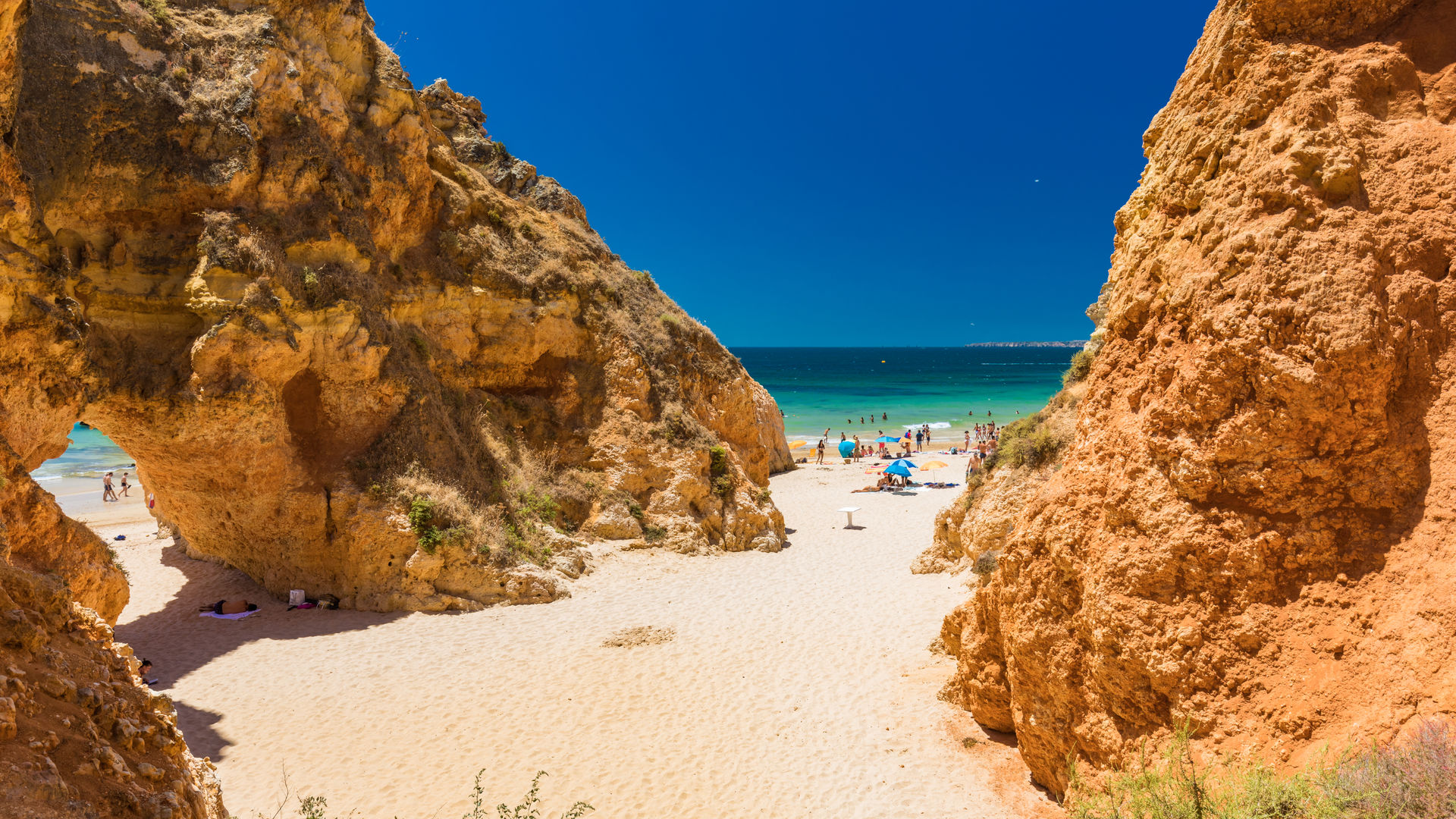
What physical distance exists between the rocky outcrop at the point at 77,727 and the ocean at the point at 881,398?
77.4 feet

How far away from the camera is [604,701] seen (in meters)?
9.97

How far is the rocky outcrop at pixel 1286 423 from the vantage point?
4.37 metres

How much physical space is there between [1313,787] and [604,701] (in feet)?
26.6

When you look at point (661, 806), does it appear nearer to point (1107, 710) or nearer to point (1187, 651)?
point (1107, 710)

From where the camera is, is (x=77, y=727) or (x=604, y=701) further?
(x=604, y=701)

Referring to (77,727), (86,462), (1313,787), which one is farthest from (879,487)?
(86,462)

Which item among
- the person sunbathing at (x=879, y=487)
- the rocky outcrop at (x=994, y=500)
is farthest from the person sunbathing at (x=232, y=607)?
the person sunbathing at (x=879, y=487)

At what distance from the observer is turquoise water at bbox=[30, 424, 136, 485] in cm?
3466

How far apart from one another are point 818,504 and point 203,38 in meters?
21.7

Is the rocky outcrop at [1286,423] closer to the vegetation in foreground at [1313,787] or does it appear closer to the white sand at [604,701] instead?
the vegetation in foreground at [1313,787]

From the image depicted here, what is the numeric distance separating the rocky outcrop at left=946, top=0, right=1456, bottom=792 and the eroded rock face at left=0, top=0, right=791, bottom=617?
34.1 feet

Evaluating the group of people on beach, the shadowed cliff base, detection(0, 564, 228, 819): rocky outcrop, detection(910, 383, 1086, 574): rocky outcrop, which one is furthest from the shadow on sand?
the group of people on beach

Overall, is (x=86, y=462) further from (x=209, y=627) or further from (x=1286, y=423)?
(x=1286, y=423)

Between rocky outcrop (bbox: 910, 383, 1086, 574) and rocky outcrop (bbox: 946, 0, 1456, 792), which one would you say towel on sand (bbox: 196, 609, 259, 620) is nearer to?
rocky outcrop (bbox: 910, 383, 1086, 574)
